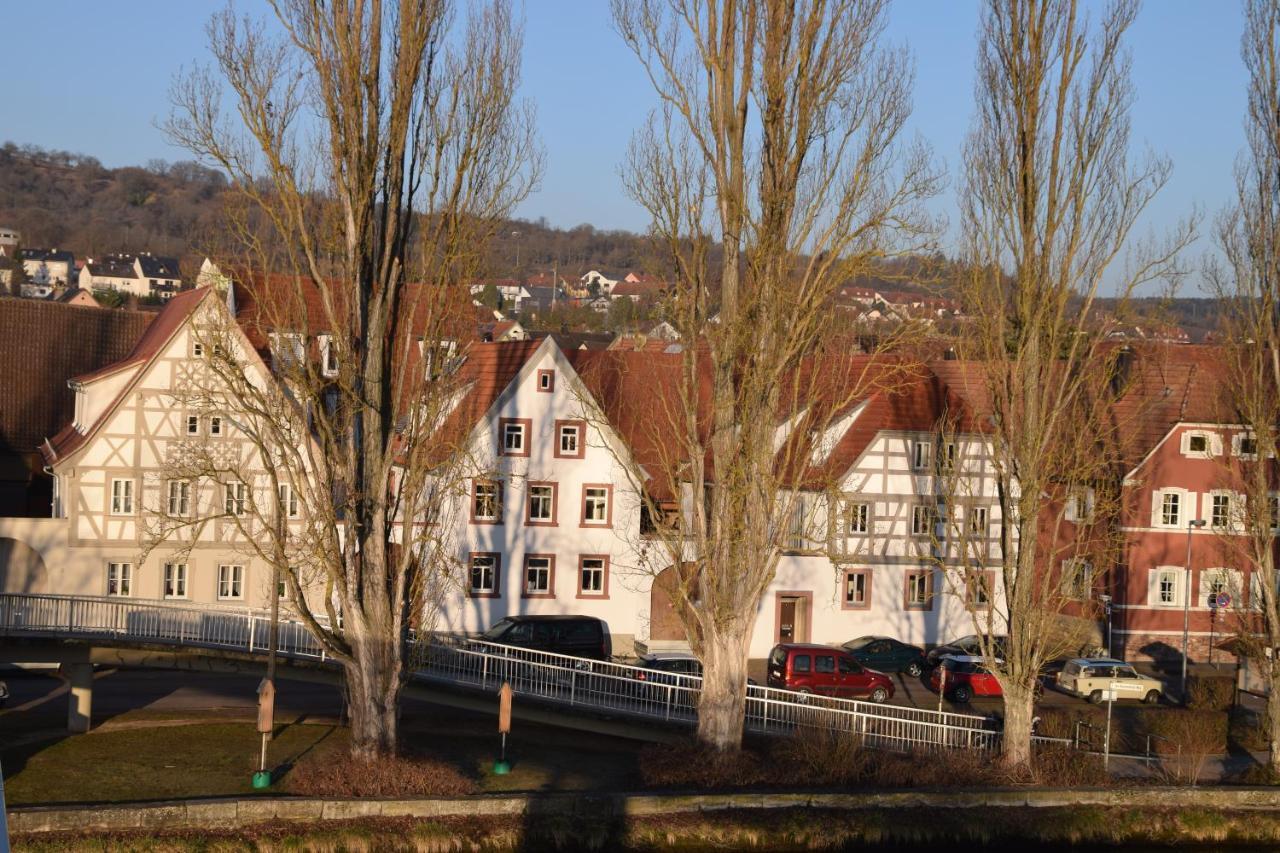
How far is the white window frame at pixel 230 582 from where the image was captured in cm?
3503

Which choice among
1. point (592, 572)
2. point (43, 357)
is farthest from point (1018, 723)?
point (43, 357)

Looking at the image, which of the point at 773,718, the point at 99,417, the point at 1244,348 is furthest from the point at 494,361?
the point at 1244,348

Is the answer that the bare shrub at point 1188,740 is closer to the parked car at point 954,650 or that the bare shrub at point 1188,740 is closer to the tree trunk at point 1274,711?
the tree trunk at point 1274,711

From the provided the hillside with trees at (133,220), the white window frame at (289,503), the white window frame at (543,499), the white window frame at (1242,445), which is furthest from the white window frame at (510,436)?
the hillside with trees at (133,220)

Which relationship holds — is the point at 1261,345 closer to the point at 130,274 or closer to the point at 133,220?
the point at 130,274

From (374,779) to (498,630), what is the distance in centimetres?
1302

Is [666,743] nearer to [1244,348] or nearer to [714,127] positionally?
[714,127]

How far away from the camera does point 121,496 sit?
34719mm

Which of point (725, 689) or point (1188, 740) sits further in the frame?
point (1188, 740)

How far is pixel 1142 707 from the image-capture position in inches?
1270

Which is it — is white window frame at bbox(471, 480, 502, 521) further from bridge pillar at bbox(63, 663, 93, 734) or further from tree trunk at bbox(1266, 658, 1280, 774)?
tree trunk at bbox(1266, 658, 1280, 774)

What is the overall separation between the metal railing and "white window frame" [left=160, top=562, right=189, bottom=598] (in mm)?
10210

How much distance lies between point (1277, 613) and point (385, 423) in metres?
16.5

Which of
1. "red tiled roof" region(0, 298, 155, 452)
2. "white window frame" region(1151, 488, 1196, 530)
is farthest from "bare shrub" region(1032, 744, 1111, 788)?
"red tiled roof" region(0, 298, 155, 452)
